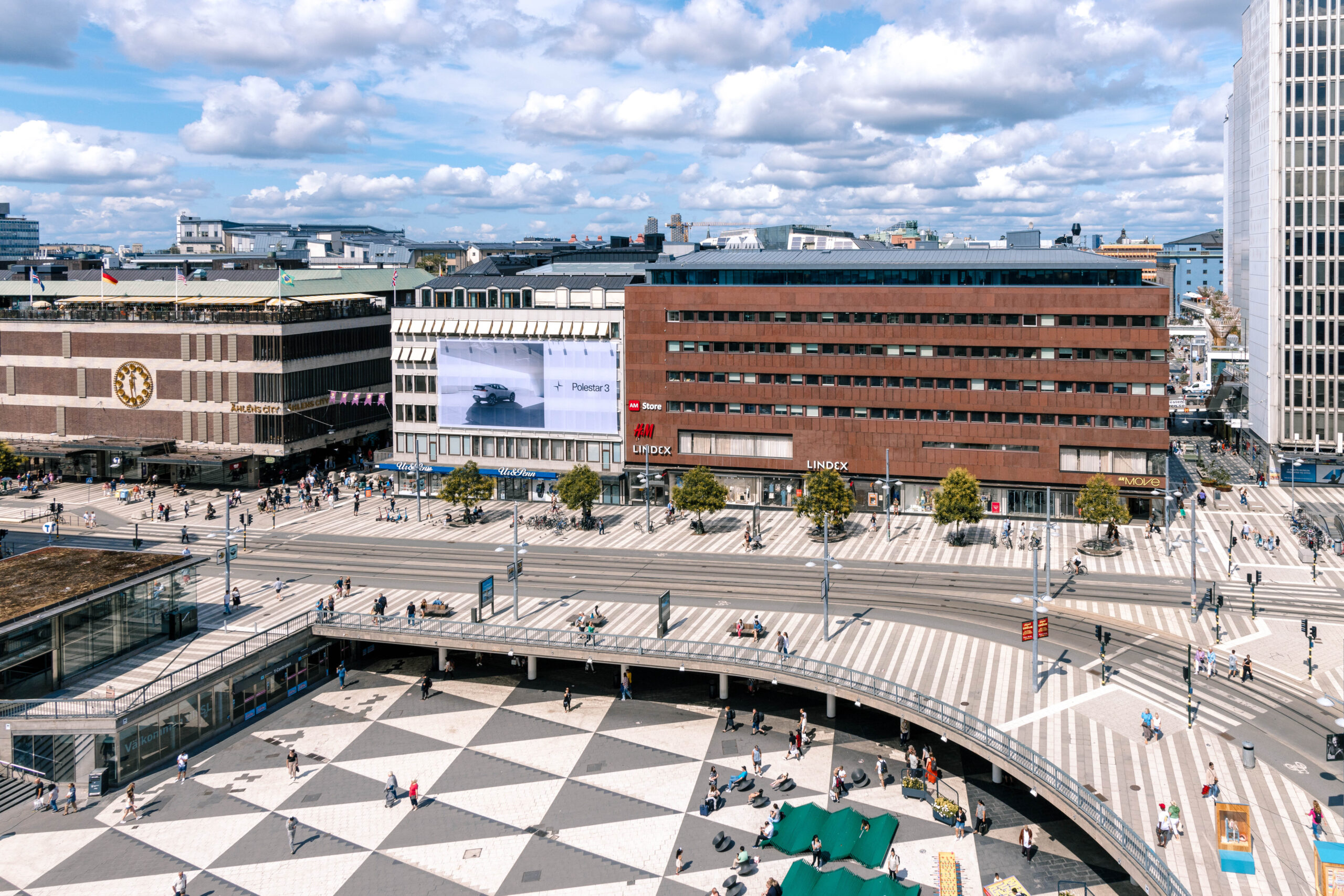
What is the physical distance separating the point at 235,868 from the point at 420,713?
15.3 meters

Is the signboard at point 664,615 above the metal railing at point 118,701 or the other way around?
above

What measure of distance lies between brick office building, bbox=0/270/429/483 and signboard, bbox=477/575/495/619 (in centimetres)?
5174

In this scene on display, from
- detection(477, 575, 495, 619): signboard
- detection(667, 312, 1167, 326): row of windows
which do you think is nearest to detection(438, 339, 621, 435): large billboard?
detection(667, 312, 1167, 326): row of windows

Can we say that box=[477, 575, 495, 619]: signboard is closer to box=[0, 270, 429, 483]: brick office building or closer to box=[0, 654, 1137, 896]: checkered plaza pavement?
box=[0, 654, 1137, 896]: checkered plaza pavement

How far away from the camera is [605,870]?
138 ft

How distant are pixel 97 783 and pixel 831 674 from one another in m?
35.2

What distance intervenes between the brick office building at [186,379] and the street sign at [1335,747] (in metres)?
93.1

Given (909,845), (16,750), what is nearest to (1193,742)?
(909,845)

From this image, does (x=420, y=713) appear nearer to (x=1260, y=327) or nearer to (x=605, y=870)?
(x=605, y=870)

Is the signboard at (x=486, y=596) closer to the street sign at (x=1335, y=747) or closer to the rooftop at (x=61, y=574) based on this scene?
the rooftop at (x=61, y=574)

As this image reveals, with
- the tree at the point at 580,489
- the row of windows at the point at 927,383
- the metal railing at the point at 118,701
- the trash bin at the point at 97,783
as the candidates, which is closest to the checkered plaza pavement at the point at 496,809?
the trash bin at the point at 97,783

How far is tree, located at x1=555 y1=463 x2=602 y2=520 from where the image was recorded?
3501 inches

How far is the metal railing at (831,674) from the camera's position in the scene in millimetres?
37312

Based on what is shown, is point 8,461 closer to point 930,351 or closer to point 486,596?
point 486,596
